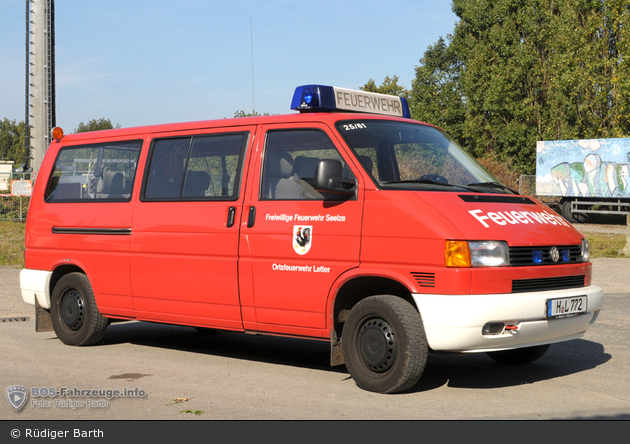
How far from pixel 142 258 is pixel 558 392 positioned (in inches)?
159

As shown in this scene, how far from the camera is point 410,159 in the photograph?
6.64 m

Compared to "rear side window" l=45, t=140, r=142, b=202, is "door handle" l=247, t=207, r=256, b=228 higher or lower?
lower

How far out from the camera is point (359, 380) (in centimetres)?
602

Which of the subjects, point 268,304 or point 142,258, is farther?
point 142,258

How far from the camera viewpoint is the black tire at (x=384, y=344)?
5.69 metres

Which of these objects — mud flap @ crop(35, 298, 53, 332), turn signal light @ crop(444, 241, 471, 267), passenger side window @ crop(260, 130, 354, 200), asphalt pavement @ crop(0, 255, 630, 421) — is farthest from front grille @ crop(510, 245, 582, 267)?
mud flap @ crop(35, 298, 53, 332)

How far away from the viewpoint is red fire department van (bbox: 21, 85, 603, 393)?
5.64 meters

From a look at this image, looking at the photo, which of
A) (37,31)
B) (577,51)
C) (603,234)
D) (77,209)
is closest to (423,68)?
(577,51)

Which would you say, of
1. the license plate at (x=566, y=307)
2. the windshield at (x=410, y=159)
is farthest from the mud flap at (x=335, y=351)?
the license plate at (x=566, y=307)

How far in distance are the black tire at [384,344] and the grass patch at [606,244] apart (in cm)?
1576

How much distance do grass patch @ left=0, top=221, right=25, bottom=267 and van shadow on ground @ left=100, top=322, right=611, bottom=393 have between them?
354 inches

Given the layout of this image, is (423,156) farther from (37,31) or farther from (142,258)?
(37,31)

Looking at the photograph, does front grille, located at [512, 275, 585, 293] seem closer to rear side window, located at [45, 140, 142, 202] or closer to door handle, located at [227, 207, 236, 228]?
door handle, located at [227, 207, 236, 228]

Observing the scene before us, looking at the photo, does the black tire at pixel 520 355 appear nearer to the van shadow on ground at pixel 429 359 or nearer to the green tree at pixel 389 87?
the van shadow on ground at pixel 429 359
